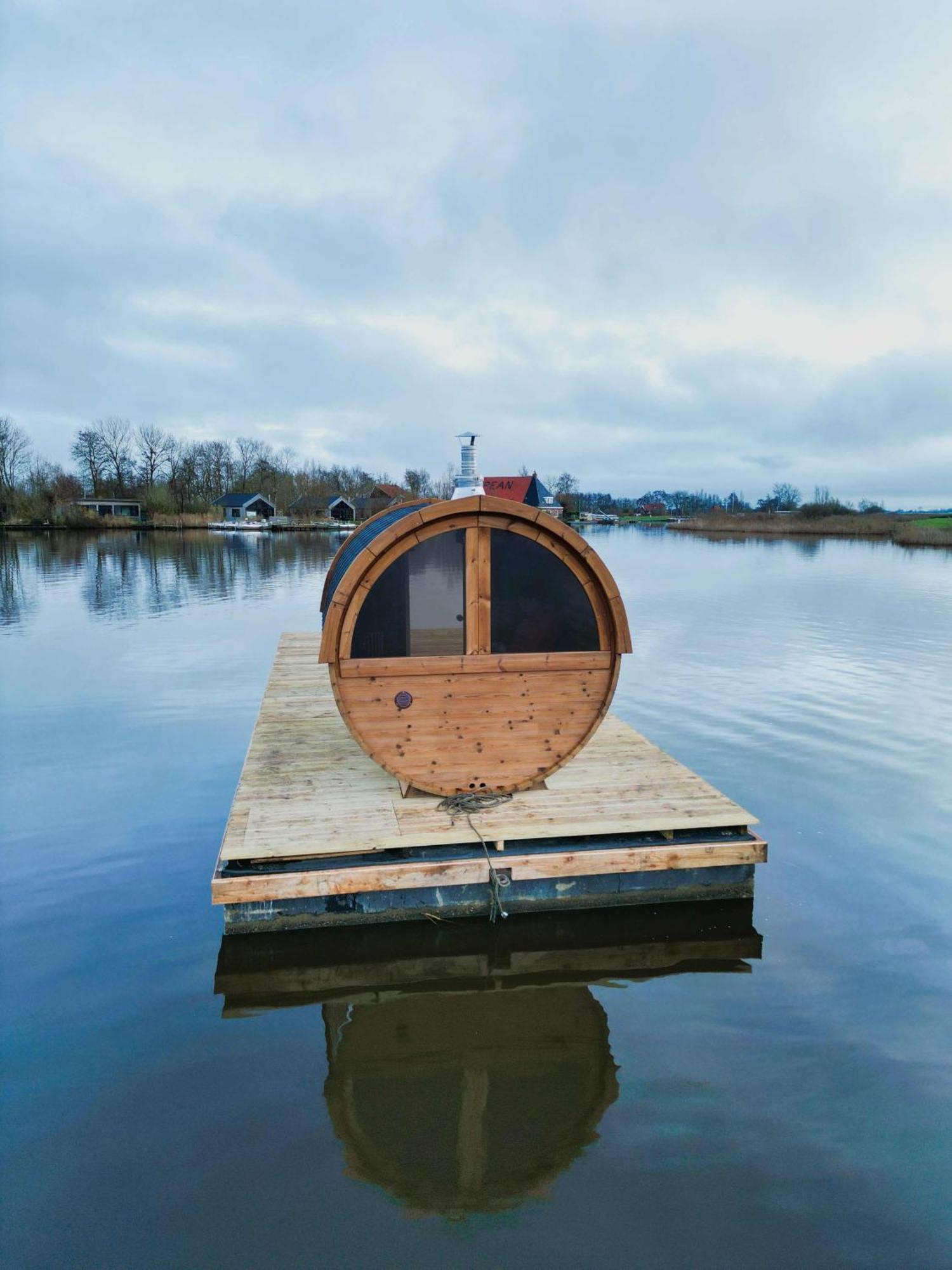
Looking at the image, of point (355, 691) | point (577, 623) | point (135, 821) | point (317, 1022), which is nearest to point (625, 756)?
point (577, 623)

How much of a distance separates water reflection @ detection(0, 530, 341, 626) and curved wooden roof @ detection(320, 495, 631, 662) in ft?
65.2

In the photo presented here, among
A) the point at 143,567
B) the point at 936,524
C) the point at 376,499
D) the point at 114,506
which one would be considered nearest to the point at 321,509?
the point at 376,499

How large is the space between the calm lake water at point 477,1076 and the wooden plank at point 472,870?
Result: 0.56 m

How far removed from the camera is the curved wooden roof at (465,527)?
6.88 meters

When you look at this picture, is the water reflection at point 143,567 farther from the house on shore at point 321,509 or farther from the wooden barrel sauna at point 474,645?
the house on shore at point 321,509

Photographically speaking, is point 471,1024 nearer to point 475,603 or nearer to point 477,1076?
point 477,1076

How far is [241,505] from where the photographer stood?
336 ft

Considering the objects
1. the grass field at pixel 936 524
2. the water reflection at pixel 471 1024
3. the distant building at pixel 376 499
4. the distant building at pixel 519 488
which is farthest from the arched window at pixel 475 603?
the distant building at pixel 376 499

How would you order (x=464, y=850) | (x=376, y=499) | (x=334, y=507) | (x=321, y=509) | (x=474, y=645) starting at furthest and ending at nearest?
(x=376, y=499) < (x=321, y=509) < (x=334, y=507) < (x=474, y=645) < (x=464, y=850)

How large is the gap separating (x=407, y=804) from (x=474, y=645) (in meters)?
1.66

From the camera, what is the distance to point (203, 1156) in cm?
443

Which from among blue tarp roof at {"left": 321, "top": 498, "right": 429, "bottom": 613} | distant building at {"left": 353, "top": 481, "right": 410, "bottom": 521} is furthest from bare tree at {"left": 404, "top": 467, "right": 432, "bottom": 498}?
blue tarp roof at {"left": 321, "top": 498, "right": 429, "bottom": 613}

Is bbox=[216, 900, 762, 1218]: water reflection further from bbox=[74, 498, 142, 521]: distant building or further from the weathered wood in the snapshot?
bbox=[74, 498, 142, 521]: distant building

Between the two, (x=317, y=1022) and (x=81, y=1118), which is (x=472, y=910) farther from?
(x=81, y=1118)
